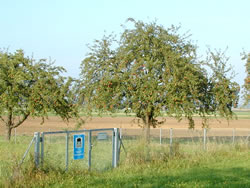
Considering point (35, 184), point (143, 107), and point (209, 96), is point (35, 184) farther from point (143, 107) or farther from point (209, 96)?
point (209, 96)

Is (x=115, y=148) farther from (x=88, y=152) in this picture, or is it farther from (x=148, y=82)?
(x=148, y=82)

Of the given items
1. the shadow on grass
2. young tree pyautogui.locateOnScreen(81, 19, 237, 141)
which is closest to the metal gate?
the shadow on grass

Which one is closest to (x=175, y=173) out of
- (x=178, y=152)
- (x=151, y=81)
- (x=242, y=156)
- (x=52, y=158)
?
(x=178, y=152)

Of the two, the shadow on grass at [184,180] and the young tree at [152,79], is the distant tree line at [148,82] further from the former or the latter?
the shadow on grass at [184,180]

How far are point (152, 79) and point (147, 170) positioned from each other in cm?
950

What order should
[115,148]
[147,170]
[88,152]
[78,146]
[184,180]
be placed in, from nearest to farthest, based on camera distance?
1. [184,180]
2. [78,146]
3. [88,152]
4. [147,170]
5. [115,148]

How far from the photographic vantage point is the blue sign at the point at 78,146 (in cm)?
1266

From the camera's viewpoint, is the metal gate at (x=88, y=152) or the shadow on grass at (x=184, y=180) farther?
the metal gate at (x=88, y=152)

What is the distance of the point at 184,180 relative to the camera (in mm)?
11602

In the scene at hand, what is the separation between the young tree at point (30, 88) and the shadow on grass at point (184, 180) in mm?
14133

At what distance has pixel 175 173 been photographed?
1309 cm

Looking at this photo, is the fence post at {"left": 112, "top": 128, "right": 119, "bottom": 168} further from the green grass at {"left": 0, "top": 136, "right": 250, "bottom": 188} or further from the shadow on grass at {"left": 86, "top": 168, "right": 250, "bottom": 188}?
the shadow on grass at {"left": 86, "top": 168, "right": 250, "bottom": 188}

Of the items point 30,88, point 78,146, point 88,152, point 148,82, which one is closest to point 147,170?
point 88,152

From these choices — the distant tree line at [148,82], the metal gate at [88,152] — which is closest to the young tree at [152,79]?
the distant tree line at [148,82]
